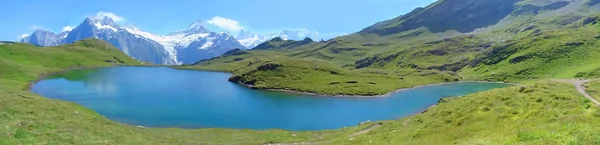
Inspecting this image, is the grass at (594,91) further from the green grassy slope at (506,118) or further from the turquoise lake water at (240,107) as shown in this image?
the turquoise lake water at (240,107)

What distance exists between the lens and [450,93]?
16125 centimetres

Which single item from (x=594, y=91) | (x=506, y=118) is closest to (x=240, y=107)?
(x=594, y=91)

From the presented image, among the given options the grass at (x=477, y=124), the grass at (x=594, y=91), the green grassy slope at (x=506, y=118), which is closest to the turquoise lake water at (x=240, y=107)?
the grass at (x=477, y=124)

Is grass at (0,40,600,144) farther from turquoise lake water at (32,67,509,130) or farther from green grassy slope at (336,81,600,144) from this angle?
turquoise lake water at (32,67,509,130)

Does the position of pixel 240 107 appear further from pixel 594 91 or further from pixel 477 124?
pixel 594 91

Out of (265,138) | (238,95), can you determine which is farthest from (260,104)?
(265,138)

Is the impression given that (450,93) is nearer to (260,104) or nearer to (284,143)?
(260,104)

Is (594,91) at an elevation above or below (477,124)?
above

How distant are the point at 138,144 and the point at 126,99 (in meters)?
95.1

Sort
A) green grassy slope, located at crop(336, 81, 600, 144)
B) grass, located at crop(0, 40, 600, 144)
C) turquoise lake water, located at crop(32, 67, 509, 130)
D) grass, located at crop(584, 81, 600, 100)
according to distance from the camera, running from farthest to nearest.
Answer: turquoise lake water, located at crop(32, 67, 509, 130) → grass, located at crop(584, 81, 600, 100) → green grassy slope, located at crop(336, 81, 600, 144) → grass, located at crop(0, 40, 600, 144)

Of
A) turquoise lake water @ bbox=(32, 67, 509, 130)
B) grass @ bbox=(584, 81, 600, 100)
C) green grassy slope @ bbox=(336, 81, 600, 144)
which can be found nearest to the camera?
green grassy slope @ bbox=(336, 81, 600, 144)

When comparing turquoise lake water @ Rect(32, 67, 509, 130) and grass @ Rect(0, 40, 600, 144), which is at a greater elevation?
grass @ Rect(0, 40, 600, 144)

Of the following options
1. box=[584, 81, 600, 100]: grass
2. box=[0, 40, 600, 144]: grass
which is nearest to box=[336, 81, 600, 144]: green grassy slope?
box=[0, 40, 600, 144]: grass

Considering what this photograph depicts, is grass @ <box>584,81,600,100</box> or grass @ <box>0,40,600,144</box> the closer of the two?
grass @ <box>0,40,600,144</box>
